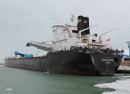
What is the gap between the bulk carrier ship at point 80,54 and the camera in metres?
28.6

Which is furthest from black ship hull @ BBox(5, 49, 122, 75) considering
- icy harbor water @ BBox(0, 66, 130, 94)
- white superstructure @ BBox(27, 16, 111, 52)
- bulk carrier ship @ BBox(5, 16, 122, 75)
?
icy harbor water @ BBox(0, 66, 130, 94)

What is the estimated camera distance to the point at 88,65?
94.4 ft

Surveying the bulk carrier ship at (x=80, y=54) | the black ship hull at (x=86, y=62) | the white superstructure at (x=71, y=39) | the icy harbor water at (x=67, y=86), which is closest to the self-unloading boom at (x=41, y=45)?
the bulk carrier ship at (x=80, y=54)

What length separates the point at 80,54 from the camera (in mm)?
28484

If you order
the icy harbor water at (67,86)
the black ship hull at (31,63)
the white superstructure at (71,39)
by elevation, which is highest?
the white superstructure at (71,39)

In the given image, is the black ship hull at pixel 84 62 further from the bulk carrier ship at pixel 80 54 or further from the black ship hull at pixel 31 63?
the black ship hull at pixel 31 63

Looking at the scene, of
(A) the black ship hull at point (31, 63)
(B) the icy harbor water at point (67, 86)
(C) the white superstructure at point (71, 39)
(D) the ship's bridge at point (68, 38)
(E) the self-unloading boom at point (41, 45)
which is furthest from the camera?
(E) the self-unloading boom at point (41, 45)

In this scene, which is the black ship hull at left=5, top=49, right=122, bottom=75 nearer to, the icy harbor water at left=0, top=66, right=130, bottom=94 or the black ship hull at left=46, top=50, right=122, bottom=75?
the black ship hull at left=46, top=50, right=122, bottom=75

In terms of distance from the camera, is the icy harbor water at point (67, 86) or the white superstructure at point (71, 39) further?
the white superstructure at point (71, 39)

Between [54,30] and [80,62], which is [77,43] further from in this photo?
[54,30]

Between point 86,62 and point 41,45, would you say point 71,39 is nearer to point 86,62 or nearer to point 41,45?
point 86,62

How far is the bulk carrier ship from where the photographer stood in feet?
94.0

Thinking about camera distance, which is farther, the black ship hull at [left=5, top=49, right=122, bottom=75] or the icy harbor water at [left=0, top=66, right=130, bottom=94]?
the black ship hull at [left=5, top=49, right=122, bottom=75]

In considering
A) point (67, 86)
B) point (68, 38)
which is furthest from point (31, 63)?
point (67, 86)
